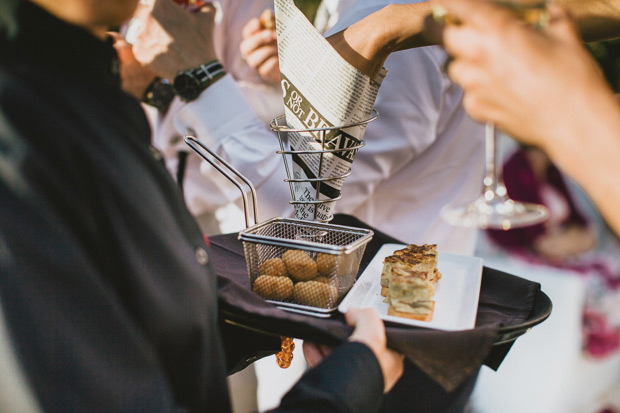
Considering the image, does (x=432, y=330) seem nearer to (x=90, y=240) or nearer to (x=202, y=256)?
(x=202, y=256)

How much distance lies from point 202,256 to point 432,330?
373 mm

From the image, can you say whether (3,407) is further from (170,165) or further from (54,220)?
(170,165)

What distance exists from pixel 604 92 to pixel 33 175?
65 cm

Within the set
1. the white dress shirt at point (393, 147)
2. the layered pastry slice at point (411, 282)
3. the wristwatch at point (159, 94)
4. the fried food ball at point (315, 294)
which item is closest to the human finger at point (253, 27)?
the white dress shirt at point (393, 147)

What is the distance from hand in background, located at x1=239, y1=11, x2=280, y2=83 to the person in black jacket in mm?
1182

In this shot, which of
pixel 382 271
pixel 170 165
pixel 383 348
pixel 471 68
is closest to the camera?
pixel 471 68

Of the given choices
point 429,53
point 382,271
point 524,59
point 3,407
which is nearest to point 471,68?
point 524,59

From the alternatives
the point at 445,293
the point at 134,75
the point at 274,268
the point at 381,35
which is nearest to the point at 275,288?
the point at 274,268

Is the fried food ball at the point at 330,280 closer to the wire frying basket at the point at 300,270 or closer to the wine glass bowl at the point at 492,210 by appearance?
the wire frying basket at the point at 300,270

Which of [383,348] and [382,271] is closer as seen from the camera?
[383,348]

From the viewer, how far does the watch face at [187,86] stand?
1.62 metres

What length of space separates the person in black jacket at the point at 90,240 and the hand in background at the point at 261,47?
3.88 ft

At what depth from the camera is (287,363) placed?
3.12 ft

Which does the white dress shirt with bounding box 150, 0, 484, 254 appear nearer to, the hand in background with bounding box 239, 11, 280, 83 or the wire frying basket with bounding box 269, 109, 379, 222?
the hand in background with bounding box 239, 11, 280, 83
